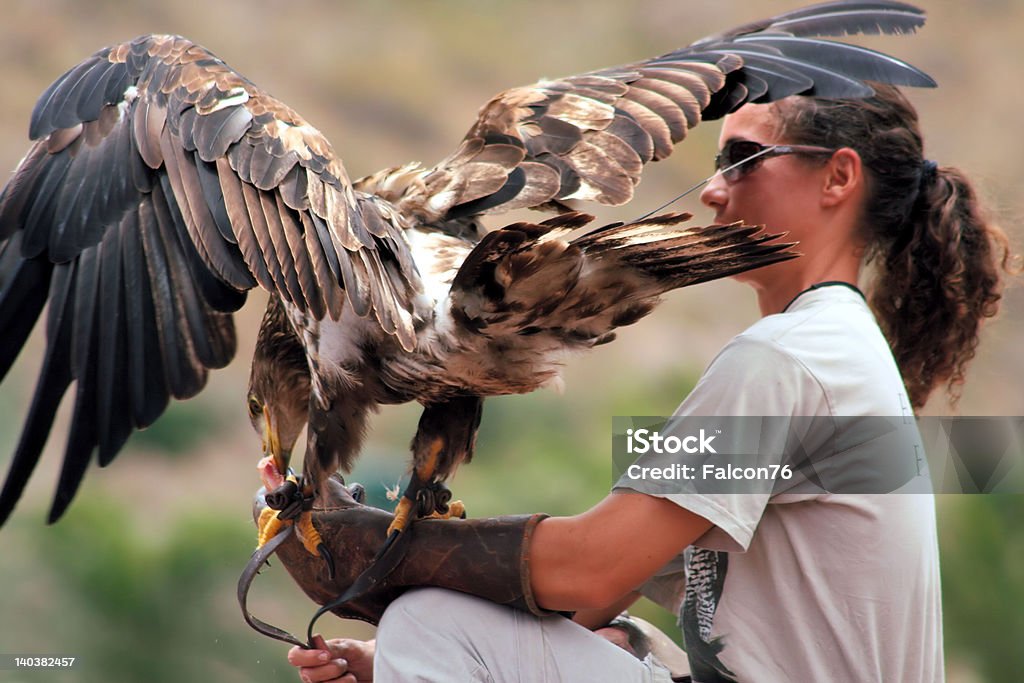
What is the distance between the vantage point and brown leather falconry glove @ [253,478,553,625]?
186 centimetres

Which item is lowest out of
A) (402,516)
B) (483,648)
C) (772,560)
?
(483,648)

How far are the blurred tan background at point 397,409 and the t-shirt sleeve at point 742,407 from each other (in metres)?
0.87

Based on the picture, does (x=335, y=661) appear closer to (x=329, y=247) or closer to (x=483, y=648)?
(x=483, y=648)

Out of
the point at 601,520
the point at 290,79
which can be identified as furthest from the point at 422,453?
the point at 290,79

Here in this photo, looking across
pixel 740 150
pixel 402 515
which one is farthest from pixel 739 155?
pixel 402 515

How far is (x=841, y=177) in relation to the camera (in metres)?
2.10

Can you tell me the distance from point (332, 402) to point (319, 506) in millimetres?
211

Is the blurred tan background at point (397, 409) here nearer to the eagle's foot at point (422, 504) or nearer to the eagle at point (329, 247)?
the eagle at point (329, 247)

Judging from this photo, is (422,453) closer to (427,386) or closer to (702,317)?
(427,386)

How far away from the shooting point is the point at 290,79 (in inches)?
464

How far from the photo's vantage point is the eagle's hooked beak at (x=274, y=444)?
2.38 meters

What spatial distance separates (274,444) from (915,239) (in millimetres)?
1316

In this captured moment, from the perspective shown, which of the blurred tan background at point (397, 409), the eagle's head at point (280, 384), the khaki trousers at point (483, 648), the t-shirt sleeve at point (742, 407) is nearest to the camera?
the t-shirt sleeve at point (742, 407)

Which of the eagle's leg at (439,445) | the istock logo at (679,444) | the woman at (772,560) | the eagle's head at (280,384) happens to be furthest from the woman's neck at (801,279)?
the eagle's head at (280,384)
